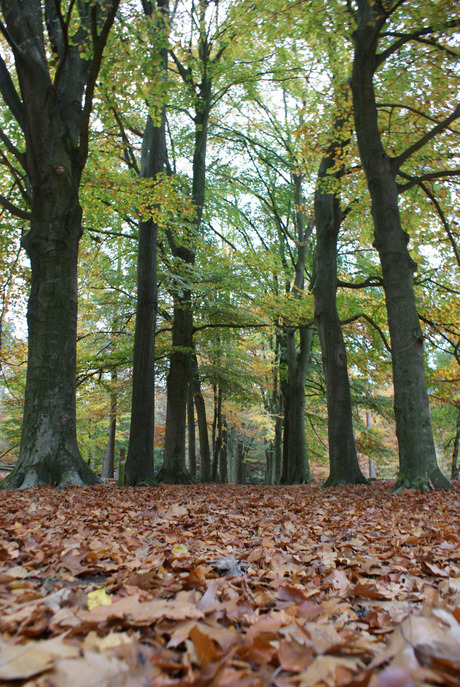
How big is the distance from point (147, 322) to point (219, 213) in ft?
32.4

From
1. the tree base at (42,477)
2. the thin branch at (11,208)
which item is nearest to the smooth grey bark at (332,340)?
the tree base at (42,477)

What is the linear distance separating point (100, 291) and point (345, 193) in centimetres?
729

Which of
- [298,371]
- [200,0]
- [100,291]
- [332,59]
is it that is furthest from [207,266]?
[200,0]

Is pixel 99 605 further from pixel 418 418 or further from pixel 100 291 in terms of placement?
pixel 100 291

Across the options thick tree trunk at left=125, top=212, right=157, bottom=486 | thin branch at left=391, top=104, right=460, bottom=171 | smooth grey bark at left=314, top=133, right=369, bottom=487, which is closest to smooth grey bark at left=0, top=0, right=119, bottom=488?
thick tree trunk at left=125, top=212, right=157, bottom=486

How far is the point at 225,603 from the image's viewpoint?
138 cm

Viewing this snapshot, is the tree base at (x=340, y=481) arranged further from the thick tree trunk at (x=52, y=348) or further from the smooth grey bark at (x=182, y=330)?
the thick tree trunk at (x=52, y=348)

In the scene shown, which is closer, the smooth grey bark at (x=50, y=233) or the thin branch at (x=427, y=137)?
the smooth grey bark at (x=50, y=233)

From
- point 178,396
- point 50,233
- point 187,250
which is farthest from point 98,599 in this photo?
point 187,250

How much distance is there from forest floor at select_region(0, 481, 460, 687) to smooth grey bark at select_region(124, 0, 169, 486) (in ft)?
13.9

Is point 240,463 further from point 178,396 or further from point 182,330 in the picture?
point 182,330

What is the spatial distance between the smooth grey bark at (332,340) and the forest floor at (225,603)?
549 cm

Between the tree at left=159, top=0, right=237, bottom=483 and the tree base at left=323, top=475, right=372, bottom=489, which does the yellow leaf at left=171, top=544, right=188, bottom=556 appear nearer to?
the tree base at left=323, top=475, right=372, bottom=489

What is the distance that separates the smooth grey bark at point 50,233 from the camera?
5.58 m
